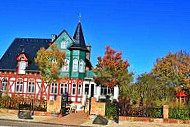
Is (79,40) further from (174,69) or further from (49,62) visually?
(174,69)

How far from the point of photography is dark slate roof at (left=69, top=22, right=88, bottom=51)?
3372cm

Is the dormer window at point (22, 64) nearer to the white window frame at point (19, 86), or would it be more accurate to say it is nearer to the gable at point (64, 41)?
the white window frame at point (19, 86)

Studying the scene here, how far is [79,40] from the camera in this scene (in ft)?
113

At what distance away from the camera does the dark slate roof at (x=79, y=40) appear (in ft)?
111

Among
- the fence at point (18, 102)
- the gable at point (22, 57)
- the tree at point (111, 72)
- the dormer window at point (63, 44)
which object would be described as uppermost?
the dormer window at point (63, 44)

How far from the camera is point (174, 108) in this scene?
19312 mm

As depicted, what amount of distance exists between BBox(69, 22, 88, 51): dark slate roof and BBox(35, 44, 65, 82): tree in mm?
4421

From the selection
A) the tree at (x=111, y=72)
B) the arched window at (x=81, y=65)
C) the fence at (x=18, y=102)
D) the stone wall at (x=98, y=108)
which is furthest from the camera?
the arched window at (x=81, y=65)

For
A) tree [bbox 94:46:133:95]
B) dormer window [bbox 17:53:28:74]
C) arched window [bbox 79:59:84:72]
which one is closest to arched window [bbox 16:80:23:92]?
dormer window [bbox 17:53:28:74]

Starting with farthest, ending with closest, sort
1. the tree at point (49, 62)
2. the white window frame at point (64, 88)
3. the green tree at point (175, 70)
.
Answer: the green tree at point (175, 70), the white window frame at point (64, 88), the tree at point (49, 62)

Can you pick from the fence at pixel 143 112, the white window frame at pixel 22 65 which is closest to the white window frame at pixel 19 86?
the white window frame at pixel 22 65

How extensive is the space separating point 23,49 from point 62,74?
7.70 m

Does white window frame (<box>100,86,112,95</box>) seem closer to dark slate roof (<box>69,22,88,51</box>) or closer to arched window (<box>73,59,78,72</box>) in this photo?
arched window (<box>73,59,78,72</box>)

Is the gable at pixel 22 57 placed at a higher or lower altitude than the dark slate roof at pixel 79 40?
lower
